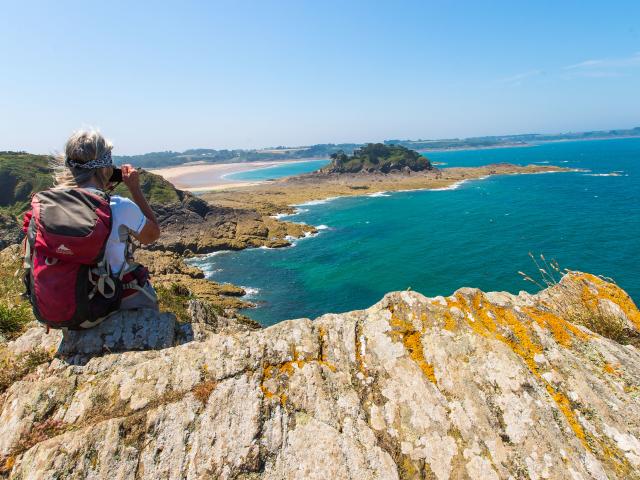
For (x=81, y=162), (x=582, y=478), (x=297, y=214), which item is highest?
(x=81, y=162)

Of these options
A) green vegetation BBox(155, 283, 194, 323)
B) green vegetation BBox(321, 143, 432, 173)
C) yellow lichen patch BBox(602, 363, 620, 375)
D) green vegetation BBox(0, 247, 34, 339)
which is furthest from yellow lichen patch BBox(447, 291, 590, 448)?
green vegetation BBox(321, 143, 432, 173)

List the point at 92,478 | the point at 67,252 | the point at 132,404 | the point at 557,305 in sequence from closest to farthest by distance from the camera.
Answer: the point at 92,478 < the point at 67,252 < the point at 132,404 < the point at 557,305

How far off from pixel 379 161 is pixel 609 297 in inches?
7053

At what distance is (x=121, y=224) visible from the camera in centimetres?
471

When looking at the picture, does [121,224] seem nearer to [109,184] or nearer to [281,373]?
[109,184]

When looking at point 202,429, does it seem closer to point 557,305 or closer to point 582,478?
point 582,478

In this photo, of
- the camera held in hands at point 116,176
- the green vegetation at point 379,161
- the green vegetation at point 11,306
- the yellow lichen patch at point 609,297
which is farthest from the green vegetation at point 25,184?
the green vegetation at point 379,161

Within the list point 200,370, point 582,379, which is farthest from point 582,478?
point 200,370

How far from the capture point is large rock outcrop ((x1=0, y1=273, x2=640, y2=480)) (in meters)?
4.21

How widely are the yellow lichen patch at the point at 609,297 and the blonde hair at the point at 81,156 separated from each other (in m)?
10.2

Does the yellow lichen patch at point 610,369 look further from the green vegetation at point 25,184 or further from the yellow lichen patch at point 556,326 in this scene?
the green vegetation at point 25,184

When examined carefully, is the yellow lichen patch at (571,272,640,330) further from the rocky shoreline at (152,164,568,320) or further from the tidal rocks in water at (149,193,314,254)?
the tidal rocks in water at (149,193,314,254)

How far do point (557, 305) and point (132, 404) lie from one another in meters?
9.07

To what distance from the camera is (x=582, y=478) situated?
4133mm
